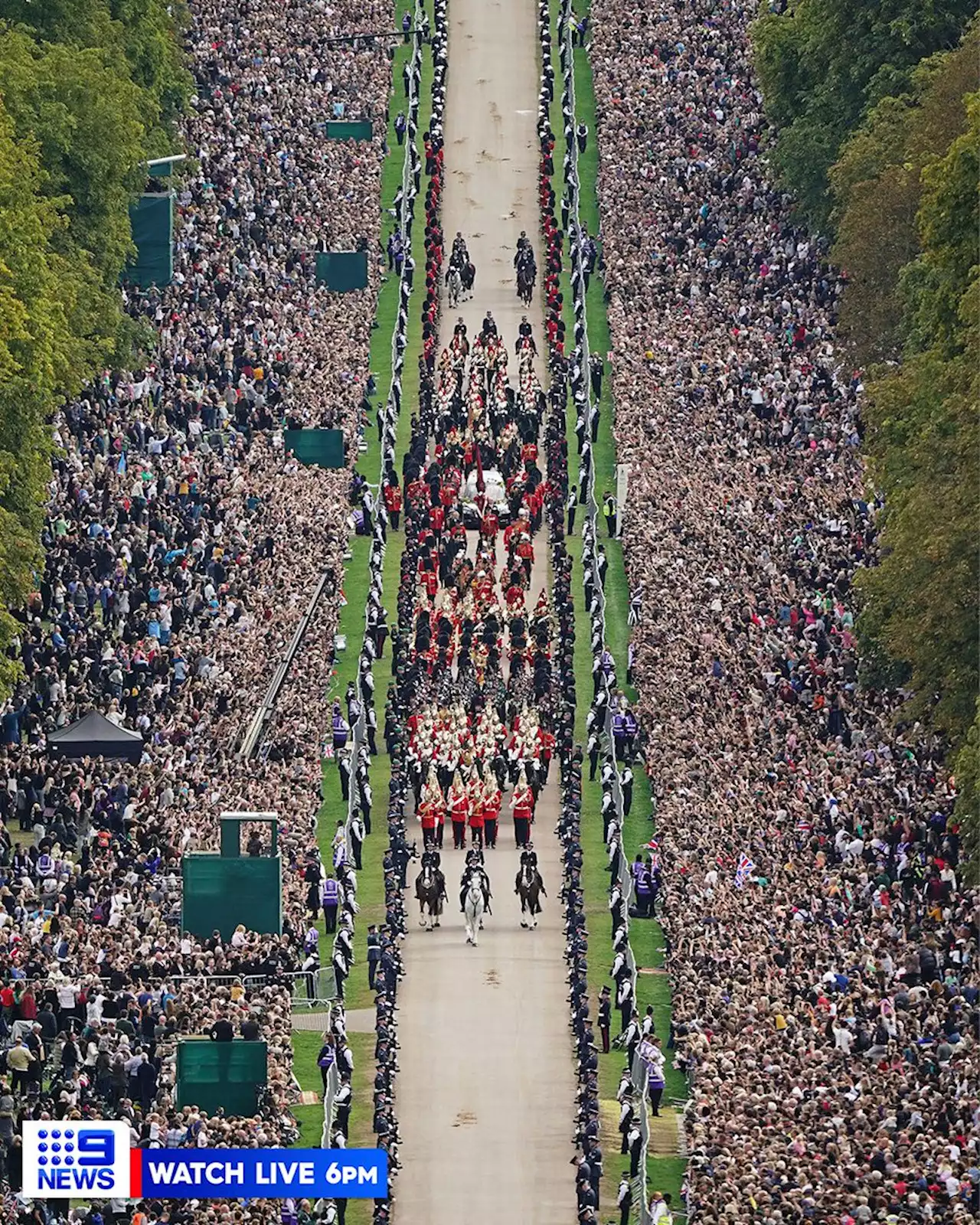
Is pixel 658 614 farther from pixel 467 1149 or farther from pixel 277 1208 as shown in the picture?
pixel 277 1208

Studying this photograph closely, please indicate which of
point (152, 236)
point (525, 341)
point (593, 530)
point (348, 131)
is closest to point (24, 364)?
point (593, 530)

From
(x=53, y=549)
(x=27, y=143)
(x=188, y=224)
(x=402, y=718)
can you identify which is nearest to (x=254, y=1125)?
(x=402, y=718)

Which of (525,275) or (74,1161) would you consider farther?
(525,275)

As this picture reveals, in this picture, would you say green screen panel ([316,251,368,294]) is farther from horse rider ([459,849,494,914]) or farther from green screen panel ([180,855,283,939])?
green screen panel ([180,855,283,939])

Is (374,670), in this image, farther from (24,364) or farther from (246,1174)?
(246,1174)

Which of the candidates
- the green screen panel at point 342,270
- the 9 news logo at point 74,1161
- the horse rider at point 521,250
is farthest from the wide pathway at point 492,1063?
the horse rider at point 521,250

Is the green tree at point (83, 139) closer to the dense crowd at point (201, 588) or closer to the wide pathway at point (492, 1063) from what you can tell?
the dense crowd at point (201, 588)
